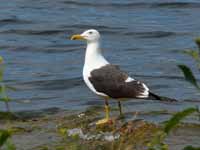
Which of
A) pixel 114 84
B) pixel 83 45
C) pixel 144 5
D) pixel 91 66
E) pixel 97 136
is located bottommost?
pixel 83 45

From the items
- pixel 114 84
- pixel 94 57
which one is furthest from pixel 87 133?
pixel 94 57

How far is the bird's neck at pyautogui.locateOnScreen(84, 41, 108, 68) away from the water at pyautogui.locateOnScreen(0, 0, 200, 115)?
0.92 meters

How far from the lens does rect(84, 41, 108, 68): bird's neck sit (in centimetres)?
823

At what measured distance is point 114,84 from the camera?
792cm

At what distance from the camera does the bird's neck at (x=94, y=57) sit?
8234 millimetres

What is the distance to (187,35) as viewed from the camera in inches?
557

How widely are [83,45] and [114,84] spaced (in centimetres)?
583

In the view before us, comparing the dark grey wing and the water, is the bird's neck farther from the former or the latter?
the water

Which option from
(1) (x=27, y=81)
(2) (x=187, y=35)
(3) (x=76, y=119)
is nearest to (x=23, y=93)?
(1) (x=27, y=81)

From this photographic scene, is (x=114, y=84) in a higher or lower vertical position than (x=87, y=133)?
higher

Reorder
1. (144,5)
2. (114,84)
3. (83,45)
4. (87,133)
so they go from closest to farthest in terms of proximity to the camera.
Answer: (87,133)
(114,84)
(83,45)
(144,5)

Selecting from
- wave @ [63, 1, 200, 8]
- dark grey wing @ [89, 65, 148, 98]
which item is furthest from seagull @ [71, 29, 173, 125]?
wave @ [63, 1, 200, 8]

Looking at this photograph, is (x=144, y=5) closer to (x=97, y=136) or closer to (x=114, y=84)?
(x=114, y=84)

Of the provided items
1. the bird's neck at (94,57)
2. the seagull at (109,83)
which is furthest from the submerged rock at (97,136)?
the bird's neck at (94,57)
